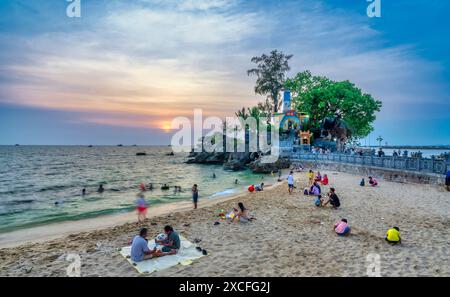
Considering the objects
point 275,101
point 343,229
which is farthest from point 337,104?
point 343,229

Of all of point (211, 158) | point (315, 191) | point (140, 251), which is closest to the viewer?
point (140, 251)

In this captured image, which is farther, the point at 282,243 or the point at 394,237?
the point at 282,243

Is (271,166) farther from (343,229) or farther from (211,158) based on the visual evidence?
(343,229)

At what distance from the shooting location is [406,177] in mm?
20562

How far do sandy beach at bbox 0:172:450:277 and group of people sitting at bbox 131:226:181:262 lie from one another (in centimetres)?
50

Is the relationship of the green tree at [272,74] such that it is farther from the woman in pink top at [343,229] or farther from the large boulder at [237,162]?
the woman in pink top at [343,229]

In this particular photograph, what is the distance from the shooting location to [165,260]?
746cm

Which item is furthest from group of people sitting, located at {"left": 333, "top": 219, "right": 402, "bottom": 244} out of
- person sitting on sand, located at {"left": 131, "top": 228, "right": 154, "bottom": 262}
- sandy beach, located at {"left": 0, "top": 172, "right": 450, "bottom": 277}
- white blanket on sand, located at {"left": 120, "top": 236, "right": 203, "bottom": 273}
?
person sitting on sand, located at {"left": 131, "top": 228, "right": 154, "bottom": 262}

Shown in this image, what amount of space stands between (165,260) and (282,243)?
405cm

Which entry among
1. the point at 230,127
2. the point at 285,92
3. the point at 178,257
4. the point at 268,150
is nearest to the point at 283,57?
the point at 285,92

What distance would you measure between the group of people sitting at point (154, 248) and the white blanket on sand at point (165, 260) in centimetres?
13
